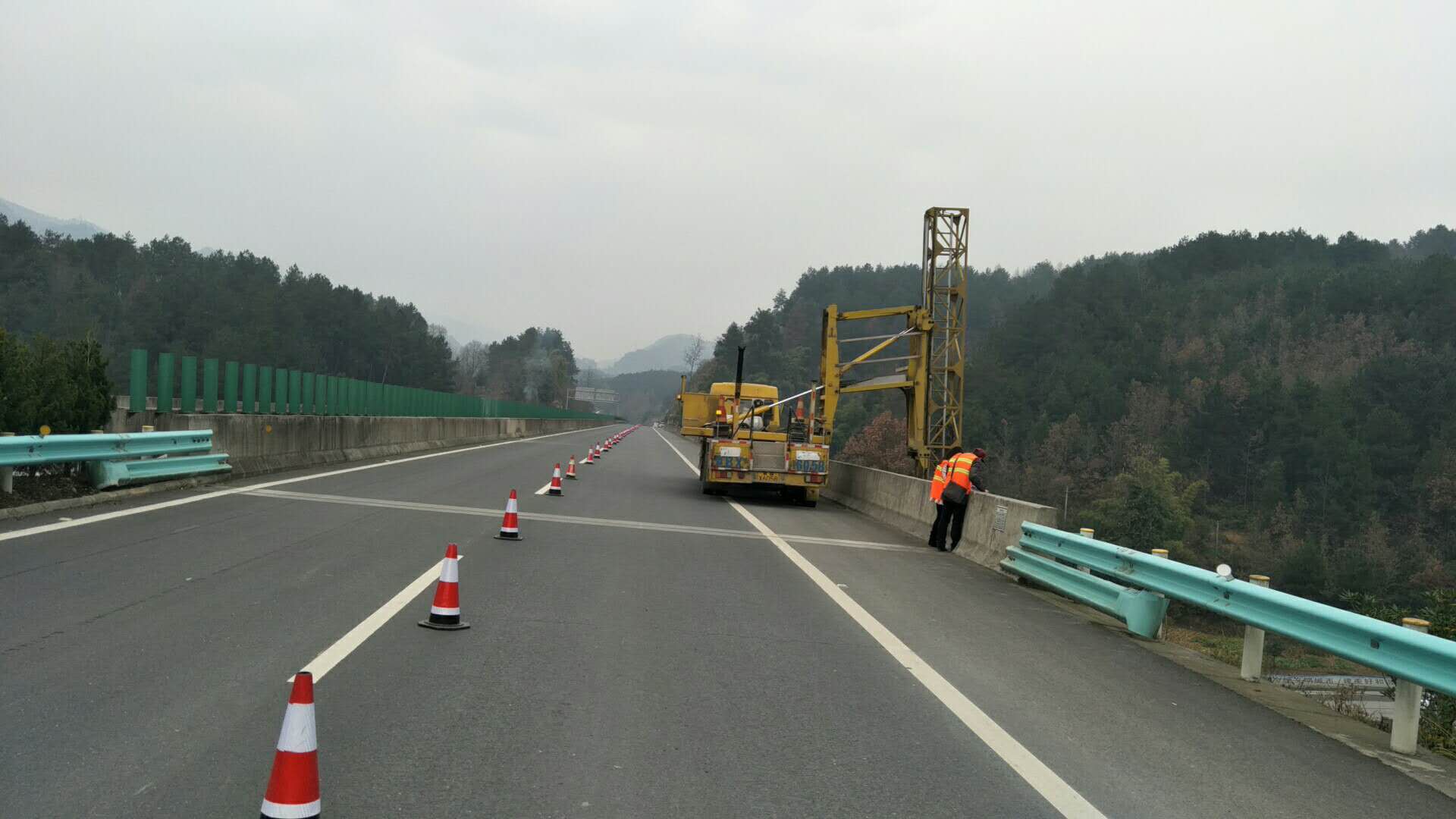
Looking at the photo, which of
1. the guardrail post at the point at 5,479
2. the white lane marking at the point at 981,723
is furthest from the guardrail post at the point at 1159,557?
the guardrail post at the point at 5,479

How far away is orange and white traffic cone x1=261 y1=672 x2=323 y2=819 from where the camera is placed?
12.5 feet

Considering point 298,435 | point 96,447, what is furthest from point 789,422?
point 96,447

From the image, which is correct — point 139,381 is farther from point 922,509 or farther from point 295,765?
point 295,765

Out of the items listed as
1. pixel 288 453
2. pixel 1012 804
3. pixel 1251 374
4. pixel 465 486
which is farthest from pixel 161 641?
pixel 1251 374

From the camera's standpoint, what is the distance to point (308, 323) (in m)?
127

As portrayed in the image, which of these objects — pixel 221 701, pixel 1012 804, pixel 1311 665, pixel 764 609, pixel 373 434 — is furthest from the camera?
pixel 1311 665

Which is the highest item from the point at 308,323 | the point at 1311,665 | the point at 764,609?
the point at 308,323

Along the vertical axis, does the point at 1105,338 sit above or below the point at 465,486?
above

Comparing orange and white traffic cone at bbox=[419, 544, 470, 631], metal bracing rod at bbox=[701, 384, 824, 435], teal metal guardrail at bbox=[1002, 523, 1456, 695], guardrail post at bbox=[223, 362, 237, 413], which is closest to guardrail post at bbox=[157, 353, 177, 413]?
guardrail post at bbox=[223, 362, 237, 413]

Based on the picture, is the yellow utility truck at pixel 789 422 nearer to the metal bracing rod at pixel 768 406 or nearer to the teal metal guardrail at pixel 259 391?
the metal bracing rod at pixel 768 406

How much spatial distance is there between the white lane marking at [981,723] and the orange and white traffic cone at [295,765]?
2.93 m

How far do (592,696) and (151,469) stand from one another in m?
11.2

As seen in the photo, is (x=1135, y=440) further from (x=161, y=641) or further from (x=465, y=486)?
(x=161, y=641)

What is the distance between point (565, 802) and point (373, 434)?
2490 cm
